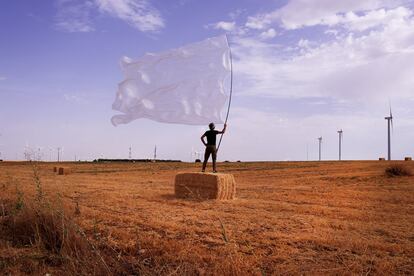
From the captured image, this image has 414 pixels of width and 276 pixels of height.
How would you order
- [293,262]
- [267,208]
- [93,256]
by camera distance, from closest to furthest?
[293,262] → [93,256] → [267,208]

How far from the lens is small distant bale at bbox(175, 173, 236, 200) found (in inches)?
492

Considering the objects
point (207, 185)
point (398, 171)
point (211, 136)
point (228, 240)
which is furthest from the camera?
point (398, 171)

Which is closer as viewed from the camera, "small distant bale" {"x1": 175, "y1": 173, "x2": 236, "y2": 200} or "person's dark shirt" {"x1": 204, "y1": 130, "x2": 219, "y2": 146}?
"small distant bale" {"x1": 175, "y1": 173, "x2": 236, "y2": 200}

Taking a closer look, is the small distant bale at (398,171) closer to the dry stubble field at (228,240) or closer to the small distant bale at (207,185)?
the dry stubble field at (228,240)

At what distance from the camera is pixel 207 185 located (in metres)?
12.8

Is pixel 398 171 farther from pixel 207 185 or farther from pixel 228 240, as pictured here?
pixel 228 240

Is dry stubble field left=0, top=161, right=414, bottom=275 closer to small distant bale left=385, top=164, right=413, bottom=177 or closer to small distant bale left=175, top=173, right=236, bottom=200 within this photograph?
small distant bale left=175, top=173, right=236, bottom=200

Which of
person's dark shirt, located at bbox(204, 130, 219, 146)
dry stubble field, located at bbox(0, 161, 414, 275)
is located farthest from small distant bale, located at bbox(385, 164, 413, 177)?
dry stubble field, located at bbox(0, 161, 414, 275)

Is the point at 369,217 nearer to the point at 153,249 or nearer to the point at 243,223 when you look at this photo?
the point at 243,223

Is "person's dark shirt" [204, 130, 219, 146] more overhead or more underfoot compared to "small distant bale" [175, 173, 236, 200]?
more overhead

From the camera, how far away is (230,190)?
12898 millimetres

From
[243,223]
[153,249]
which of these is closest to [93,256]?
[153,249]

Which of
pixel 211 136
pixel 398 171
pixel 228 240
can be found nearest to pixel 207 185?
pixel 211 136

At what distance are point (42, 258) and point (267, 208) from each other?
5587 millimetres
